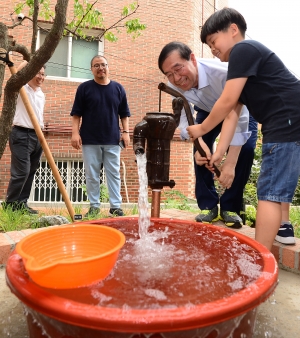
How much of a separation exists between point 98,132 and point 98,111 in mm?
237

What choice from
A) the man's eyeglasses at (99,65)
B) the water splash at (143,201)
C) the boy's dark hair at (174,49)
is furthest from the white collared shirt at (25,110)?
the water splash at (143,201)

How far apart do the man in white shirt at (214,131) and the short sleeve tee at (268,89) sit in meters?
0.20

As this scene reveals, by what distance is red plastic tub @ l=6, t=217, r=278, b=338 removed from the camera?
706 mm

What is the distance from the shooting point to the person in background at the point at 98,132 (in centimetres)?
319

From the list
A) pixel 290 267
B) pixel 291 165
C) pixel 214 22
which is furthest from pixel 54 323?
pixel 214 22

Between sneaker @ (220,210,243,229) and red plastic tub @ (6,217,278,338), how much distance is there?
34.1 inches

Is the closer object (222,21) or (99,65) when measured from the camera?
(222,21)

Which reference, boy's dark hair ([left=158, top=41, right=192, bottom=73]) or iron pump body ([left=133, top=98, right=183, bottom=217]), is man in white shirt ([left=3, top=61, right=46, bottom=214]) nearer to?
iron pump body ([left=133, top=98, right=183, bottom=217])

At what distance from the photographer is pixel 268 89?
171cm

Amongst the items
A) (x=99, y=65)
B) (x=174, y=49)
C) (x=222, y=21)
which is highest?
(x=99, y=65)

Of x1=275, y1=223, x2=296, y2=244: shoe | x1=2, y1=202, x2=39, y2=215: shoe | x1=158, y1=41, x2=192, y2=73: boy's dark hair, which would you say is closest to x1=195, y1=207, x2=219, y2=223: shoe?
x1=275, y1=223, x2=296, y2=244: shoe

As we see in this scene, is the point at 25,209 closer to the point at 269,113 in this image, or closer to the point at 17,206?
the point at 17,206

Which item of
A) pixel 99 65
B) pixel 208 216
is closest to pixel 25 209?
pixel 99 65

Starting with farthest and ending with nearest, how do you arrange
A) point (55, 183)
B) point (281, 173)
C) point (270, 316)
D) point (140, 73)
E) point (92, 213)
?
point (140, 73), point (55, 183), point (92, 213), point (281, 173), point (270, 316)
